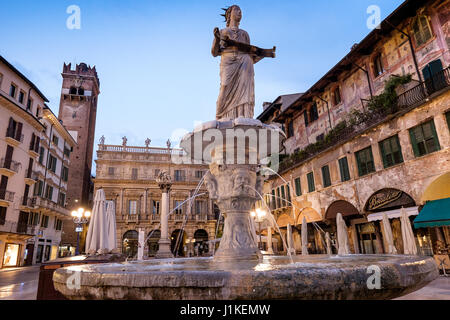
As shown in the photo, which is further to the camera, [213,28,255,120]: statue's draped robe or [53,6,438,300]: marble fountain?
[213,28,255,120]: statue's draped robe

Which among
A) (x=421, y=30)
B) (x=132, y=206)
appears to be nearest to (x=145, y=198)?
(x=132, y=206)

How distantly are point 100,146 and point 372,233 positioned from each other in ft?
118

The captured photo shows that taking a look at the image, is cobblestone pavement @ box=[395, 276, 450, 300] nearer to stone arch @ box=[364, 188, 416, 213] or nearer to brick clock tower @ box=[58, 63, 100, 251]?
stone arch @ box=[364, 188, 416, 213]

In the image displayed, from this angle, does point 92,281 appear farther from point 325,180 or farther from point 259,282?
point 325,180

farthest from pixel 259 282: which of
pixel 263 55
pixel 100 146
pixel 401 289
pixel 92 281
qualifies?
pixel 100 146

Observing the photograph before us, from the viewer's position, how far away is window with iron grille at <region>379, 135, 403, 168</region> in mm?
14648

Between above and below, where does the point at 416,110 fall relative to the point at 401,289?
above

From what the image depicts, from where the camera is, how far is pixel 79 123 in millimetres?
47031

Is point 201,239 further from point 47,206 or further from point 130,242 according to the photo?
point 47,206

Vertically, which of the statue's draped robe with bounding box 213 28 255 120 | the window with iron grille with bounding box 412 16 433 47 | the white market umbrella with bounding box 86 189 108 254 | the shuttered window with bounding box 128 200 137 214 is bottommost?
the white market umbrella with bounding box 86 189 108 254

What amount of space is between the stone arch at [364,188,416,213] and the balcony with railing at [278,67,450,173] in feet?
12.0

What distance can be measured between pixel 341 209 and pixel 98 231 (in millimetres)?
13916

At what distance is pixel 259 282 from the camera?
2.33 m

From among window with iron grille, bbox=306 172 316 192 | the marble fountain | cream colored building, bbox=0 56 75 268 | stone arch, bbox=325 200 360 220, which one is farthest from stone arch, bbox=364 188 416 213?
cream colored building, bbox=0 56 75 268
